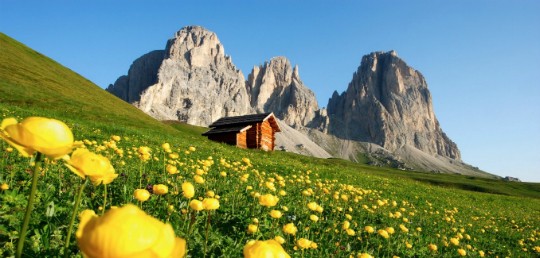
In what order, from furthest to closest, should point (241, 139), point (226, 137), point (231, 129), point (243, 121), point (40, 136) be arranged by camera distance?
point (243, 121)
point (226, 137)
point (231, 129)
point (241, 139)
point (40, 136)

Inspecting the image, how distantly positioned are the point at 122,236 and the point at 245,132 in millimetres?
50905

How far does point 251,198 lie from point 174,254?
7.81 meters

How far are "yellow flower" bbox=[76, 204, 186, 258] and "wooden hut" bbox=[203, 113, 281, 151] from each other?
4808 centimetres

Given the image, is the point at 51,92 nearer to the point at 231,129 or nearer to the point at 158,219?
the point at 231,129

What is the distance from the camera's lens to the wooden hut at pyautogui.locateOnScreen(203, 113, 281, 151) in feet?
165

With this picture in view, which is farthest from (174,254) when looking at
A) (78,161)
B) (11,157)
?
(11,157)

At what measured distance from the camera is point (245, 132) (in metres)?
51.9

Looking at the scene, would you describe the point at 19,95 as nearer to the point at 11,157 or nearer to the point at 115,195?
the point at 11,157

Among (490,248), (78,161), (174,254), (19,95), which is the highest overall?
(19,95)

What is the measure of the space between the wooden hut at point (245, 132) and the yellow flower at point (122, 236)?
48078 millimetres

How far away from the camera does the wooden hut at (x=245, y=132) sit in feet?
165

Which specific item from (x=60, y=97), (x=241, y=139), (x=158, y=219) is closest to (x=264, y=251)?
(x=158, y=219)

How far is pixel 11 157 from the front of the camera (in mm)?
7930

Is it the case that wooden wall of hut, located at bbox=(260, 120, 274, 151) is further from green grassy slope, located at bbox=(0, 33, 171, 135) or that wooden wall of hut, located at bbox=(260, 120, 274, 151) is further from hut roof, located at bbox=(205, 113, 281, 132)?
green grassy slope, located at bbox=(0, 33, 171, 135)
